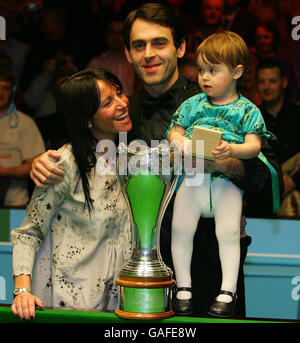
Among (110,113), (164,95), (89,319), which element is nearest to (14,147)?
(164,95)

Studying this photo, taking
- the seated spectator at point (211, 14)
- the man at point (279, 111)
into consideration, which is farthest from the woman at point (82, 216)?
the seated spectator at point (211, 14)

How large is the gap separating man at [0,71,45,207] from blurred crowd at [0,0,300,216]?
0.49ft

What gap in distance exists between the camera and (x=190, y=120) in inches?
78.4

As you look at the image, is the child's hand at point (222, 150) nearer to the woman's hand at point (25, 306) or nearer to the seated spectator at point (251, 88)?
the woman's hand at point (25, 306)

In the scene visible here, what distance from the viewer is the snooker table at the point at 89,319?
5.74ft

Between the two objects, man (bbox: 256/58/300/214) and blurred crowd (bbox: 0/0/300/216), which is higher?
blurred crowd (bbox: 0/0/300/216)

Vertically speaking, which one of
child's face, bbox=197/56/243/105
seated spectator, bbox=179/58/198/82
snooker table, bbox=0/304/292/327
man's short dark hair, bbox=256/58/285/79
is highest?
man's short dark hair, bbox=256/58/285/79

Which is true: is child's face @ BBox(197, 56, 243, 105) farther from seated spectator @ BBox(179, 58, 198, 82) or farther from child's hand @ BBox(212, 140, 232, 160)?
seated spectator @ BBox(179, 58, 198, 82)

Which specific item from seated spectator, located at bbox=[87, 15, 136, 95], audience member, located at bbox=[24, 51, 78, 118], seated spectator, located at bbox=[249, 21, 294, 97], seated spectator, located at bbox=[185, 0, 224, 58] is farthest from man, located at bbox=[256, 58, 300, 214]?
audience member, located at bbox=[24, 51, 78, 118]

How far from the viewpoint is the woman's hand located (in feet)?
5.96

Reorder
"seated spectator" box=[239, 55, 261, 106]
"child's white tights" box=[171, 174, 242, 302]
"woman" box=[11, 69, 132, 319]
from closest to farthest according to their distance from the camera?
"child's white tights" box=[171, 174, 242, 302] → "woman" box=[11, 69, 132, 319] → "seated spectator" box=[239, 55, 261, 106]

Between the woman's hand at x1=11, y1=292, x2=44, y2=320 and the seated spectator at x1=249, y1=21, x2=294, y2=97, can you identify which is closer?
the woman's hand at x1=11, y1=292, x2=44, y2=320

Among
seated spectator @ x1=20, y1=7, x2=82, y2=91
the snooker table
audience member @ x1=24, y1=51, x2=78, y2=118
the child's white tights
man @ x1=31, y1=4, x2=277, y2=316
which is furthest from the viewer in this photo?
seated spectator @ x1=20, y1=7, x2=82, y2=91
